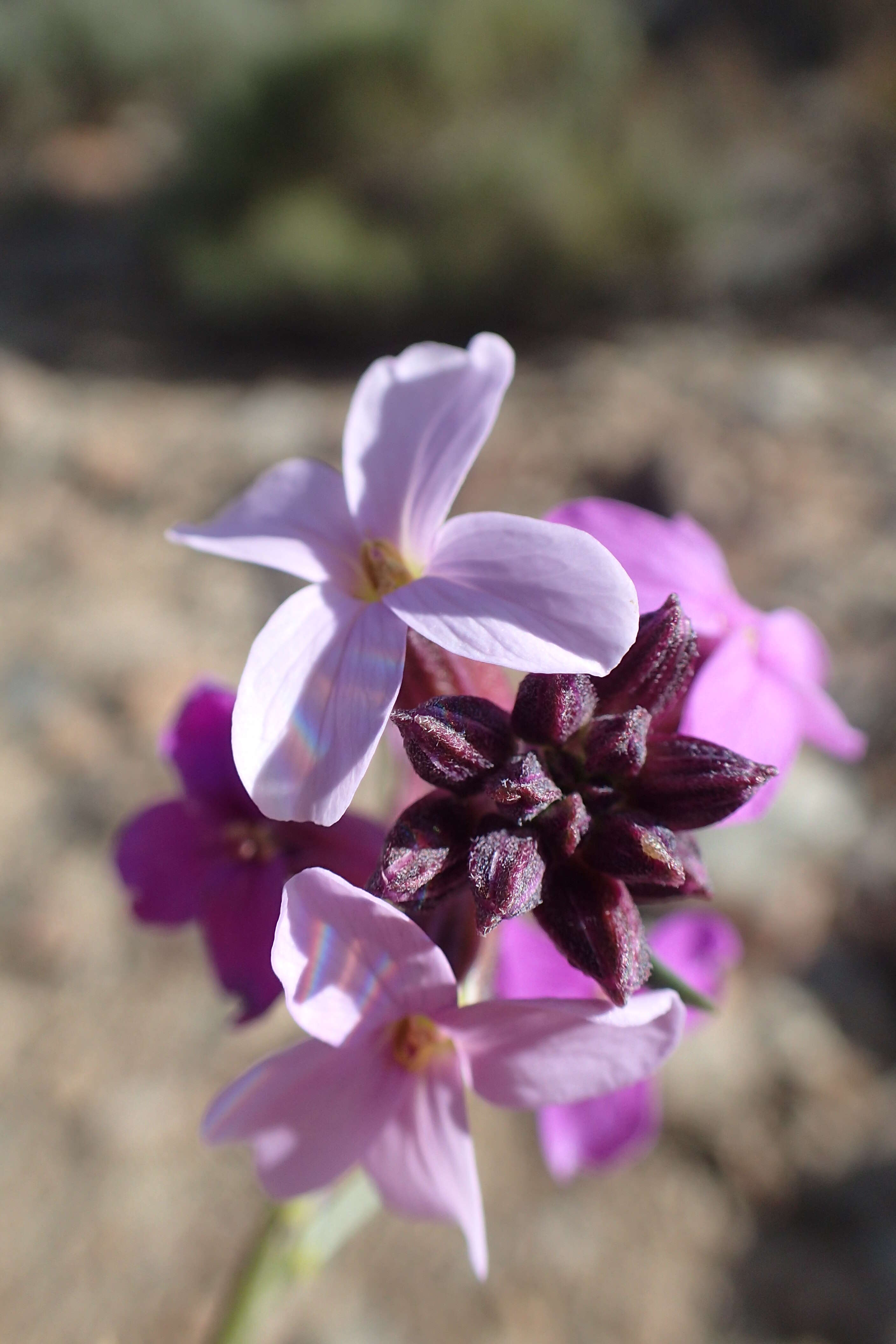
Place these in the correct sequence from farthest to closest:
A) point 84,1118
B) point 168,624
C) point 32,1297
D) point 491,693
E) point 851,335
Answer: point 851,335, point 168,624, point 84,1118, point 32,1297, point 491,693

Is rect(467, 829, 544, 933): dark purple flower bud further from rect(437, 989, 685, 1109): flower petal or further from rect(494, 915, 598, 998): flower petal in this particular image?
rect(494, 915, 598, 998): flower petal

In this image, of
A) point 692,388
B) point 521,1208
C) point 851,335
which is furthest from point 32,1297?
point 851,335

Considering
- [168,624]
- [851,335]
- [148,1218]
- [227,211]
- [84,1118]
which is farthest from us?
[227,211]

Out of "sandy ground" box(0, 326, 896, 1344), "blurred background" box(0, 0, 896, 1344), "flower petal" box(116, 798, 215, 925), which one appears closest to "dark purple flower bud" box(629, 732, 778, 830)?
"flower petal" box(116, 798, 215, 925)

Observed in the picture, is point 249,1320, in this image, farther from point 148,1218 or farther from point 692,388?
point 692,388

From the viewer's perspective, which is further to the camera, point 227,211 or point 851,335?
point 227,211

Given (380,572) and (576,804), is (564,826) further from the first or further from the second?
(380,572)

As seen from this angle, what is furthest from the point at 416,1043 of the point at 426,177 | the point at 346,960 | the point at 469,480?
the point at 426,177
